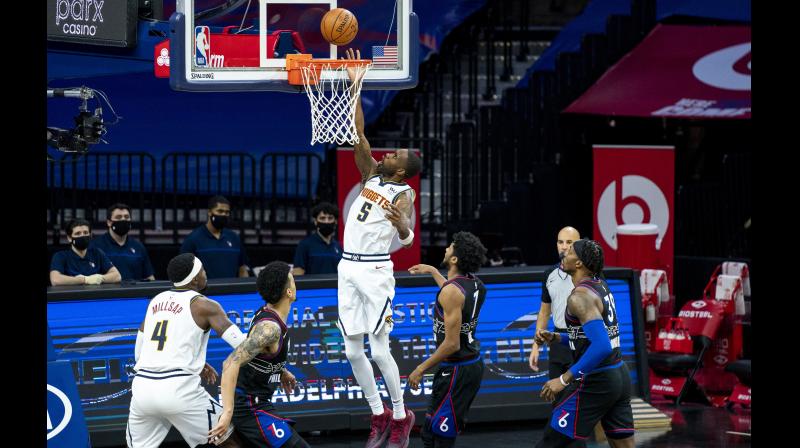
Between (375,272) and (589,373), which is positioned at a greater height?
(375,272)

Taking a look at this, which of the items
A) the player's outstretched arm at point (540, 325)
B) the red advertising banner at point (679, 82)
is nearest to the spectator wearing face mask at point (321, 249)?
the player's outstretched arm at point (540, 325)

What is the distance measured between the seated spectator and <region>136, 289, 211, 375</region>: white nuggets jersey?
13.2 ft

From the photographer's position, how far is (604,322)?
9.02 meters

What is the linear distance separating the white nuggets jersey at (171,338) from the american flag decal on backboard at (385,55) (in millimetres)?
2927

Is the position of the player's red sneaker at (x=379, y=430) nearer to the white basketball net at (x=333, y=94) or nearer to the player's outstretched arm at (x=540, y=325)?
the player's outstretched arm at (x=540, y=325)

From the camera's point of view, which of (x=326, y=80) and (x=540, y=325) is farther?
(x=540, y=325)

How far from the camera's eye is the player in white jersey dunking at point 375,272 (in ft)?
32.5

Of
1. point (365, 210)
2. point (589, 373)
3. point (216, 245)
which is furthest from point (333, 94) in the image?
point (216, 245)

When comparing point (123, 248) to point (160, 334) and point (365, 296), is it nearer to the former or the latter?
point (365, 296)

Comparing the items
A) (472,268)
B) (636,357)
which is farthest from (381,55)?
(636,357)

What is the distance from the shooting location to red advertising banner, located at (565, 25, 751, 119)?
16.2 meters

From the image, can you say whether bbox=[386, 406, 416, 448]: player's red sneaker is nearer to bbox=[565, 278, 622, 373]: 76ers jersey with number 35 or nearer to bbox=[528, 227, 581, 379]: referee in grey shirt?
bbox=[528, 227, 581, 379]: referee in grey shirt

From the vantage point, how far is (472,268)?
9.71 m

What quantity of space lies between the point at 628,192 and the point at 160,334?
26.9 ft
